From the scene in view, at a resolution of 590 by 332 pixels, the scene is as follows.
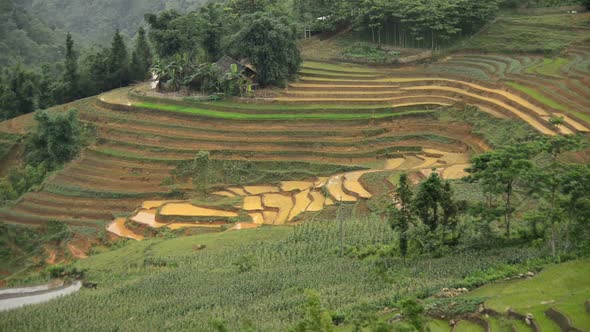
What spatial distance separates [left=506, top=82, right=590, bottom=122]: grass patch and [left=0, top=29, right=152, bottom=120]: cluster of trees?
29.2m

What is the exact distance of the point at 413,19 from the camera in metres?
49.9

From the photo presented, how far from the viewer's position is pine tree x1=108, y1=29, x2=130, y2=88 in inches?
2106

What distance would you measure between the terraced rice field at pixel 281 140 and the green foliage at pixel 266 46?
178 cm

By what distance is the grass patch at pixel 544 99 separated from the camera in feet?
117

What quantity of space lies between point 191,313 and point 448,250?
910cm

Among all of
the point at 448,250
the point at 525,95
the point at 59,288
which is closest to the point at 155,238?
the point at 59,288

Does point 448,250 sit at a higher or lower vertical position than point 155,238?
higher

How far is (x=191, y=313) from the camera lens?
69.7 feet

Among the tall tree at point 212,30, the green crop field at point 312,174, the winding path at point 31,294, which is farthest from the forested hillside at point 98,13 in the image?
the winding path at point 31,294

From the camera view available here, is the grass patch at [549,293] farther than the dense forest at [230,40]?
No

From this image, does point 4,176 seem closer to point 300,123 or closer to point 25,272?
point 25,272

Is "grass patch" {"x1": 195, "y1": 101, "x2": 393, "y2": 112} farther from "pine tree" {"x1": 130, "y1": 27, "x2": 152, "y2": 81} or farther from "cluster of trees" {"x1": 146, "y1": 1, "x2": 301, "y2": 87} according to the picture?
A: "pine tree" {"x1": 130, "y1": 27, "x2": 152, "y2": 81}

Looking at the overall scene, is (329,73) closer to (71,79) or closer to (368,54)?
(368,54)

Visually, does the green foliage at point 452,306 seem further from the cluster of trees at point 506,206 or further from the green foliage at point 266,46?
the green foliage at point 266,46
